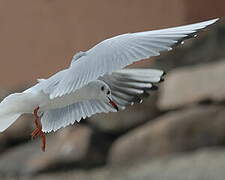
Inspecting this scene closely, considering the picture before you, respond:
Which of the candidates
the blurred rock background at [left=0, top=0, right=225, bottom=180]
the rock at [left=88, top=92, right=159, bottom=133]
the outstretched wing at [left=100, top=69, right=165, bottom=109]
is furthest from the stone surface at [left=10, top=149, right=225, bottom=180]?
the outstretched wing at [left=100, top=69, right=165, bottom=109]

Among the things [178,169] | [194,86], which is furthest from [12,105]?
[194,86]

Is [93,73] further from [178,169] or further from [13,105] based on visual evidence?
[178,169]

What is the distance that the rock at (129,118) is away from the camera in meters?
2.67

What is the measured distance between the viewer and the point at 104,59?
337 millimetres

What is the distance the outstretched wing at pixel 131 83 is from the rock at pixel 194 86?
2.07m

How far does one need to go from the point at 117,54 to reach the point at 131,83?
0.06 metres

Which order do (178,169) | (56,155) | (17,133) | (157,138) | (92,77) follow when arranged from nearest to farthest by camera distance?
(92,77) < (178,169) < (157,138) < (56,155) < (17,133)

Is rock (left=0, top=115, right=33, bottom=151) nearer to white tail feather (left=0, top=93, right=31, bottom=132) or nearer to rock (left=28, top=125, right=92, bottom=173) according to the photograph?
rock (left=28, top=125, right=92, bottom=173)

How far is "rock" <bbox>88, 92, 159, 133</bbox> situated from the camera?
105 inches

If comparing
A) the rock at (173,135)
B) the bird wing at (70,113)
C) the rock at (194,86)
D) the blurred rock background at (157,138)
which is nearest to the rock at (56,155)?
the blurred rock background at (157,138)

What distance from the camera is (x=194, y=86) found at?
253 cm

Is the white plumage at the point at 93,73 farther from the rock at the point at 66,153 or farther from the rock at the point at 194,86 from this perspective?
the rock at the point at 66,153

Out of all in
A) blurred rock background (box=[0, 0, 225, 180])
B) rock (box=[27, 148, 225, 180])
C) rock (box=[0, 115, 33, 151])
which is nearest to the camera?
rock (box=[27, 148, 225, 180])

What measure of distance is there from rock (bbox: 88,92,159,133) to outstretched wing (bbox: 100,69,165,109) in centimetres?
225
